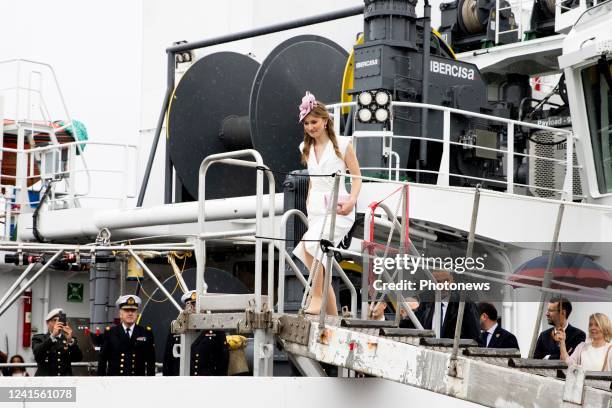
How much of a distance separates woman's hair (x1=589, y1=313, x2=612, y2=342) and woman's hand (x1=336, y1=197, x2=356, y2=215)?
2274mm

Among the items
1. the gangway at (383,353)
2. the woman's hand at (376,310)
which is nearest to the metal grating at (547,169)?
the gangway at (383,353)

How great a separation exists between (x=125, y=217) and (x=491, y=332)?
340 inches

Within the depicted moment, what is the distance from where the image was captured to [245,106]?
18.3 m

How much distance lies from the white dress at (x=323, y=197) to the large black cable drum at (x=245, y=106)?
6776 mm

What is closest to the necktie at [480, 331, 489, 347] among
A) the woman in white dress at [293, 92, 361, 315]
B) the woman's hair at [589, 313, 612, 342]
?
the woman in white dress at [293, 92, 361, 315]

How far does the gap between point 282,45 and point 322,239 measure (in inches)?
306

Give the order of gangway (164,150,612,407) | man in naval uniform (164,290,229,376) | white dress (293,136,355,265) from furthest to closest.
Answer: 1. man in naval uniform (164,290,229,376)
2. white dress (293,136,355,265)
3. gangway (164,150,612,407)

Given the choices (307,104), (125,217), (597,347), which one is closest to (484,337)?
(597,347)

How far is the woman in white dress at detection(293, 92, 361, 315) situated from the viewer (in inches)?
341

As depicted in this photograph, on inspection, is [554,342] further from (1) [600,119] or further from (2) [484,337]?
(1) [600,119]

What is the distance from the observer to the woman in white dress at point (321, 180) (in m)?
8.66

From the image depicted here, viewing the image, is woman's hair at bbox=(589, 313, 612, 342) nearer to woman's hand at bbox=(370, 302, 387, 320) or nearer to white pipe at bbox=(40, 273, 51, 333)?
woman's hand at bbox=(370, 302, 387, 320)

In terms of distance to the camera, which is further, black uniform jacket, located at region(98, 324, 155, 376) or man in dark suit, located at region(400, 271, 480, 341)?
black uniform jacket, located at region(98, 324, 155, 376)

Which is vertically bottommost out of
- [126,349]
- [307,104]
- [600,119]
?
[126,349]
